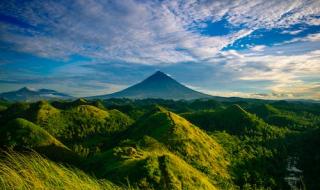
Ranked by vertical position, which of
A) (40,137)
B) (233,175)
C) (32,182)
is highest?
(32,182)

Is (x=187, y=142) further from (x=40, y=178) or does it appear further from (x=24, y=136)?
(x=40, y=178)

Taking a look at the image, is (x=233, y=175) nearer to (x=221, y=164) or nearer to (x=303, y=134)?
(x=221, y=164)

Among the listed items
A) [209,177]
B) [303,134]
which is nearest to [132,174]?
[209,177]

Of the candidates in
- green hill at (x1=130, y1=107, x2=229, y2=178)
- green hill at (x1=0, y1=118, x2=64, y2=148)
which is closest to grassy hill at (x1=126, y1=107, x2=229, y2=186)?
green hill at (x1=130, y1=107, x2=229, y2=178)

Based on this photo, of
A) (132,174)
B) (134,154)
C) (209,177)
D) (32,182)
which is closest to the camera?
(32,182)

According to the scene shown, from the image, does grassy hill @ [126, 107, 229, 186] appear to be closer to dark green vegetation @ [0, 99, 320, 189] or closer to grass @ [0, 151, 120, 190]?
dark green vegetation @ [0, 99, 320, 189]

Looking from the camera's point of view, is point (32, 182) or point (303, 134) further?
point (303, 134)

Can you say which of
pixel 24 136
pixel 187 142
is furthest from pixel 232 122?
pixel 24 136
